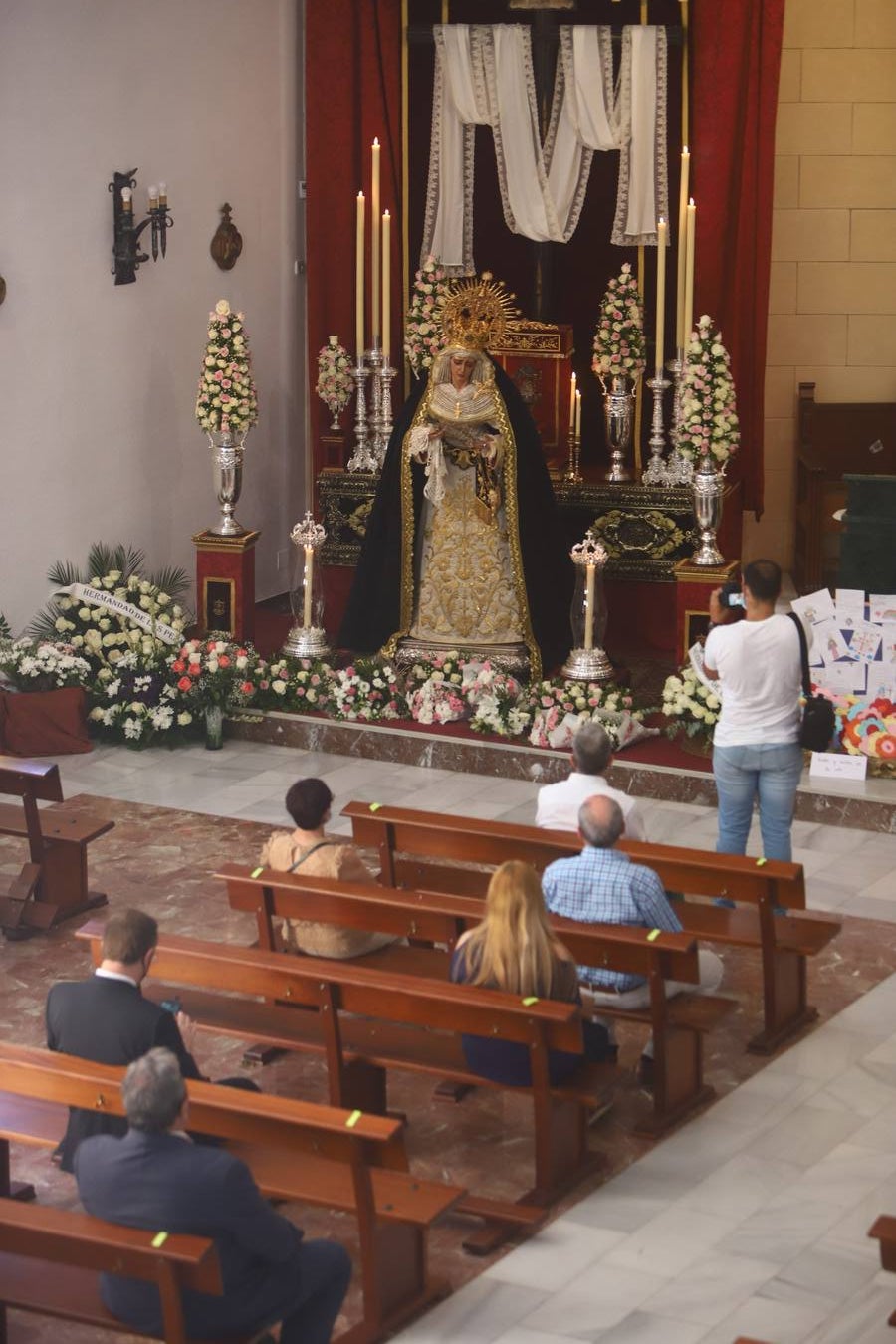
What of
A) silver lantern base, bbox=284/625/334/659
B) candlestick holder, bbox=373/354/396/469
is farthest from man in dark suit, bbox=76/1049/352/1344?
candlestick holder, bbox=373/354/396/469

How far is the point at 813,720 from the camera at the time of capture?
268 inches

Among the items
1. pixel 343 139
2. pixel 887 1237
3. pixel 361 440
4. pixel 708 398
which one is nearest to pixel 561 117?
pixel 343 139

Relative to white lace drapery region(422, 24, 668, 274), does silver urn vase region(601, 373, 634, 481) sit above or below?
below

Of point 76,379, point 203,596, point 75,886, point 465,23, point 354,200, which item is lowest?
point 75,886

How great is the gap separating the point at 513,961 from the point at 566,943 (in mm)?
559

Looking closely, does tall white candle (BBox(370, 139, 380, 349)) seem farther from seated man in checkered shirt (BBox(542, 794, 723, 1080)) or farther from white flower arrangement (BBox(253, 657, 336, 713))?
seated man in checkered shirt (BBox(542, 794, 723, 1080))

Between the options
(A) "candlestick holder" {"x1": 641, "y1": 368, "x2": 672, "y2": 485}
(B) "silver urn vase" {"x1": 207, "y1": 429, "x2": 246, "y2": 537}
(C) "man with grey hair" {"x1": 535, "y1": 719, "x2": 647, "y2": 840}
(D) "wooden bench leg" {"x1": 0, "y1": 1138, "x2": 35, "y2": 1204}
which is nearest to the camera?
(D) "wooden bench leg" {"x1": 0, "y1": 1138, "x2": 35, "y2": 1204}

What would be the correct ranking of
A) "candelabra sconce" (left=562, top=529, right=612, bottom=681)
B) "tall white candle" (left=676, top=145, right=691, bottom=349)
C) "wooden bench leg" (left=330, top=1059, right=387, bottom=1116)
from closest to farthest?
"wooden bench leg" (left=330, top=1059, right=387, bottom=1116)
"candelabra sconce" (left=562, top=529, right=612, bottom=681)
"tall white candle" (left=676, top=145, right=691, bottom=349)

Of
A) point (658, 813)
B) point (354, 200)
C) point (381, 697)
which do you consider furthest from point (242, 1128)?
point (354, 200)

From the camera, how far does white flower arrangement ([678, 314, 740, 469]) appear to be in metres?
9.69

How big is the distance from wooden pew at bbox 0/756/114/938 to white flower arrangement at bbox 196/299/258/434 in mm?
3342

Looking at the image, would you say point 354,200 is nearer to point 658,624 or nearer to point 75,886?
point 658,624

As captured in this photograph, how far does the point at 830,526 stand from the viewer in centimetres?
1201

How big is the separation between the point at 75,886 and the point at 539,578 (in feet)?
11.2
